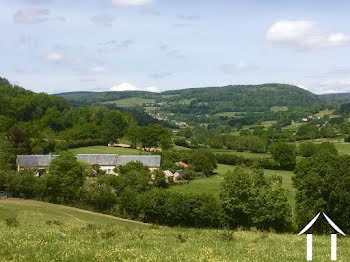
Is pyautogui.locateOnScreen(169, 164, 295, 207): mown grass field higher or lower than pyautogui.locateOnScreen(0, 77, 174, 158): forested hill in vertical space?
lower

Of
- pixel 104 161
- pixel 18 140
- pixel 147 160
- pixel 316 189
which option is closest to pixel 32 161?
pixel 18 140

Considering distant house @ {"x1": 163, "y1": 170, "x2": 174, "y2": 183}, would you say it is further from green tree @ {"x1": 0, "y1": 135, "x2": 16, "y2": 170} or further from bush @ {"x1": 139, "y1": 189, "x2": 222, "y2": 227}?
green tree @ {"x1": 0, "y1": 135, "x2": 16, "y2": 170}

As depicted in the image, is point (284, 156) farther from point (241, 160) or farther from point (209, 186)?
point (209, 186)

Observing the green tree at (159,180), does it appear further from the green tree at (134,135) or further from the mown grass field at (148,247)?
the green tree at (134,135)

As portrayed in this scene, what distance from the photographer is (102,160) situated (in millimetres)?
96000

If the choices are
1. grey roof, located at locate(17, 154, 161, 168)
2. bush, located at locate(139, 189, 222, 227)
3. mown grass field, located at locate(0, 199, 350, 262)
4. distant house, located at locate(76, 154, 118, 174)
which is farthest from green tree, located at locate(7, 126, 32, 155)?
mown grass field, located at locate(0, 199, 350, 262)

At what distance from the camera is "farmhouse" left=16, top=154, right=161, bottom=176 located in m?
88.4

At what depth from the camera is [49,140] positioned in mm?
112938

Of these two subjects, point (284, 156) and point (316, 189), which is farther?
point (284, 156)

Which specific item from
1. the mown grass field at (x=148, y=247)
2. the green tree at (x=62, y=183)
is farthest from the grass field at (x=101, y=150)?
the mown grass field at (x=148, y=247)

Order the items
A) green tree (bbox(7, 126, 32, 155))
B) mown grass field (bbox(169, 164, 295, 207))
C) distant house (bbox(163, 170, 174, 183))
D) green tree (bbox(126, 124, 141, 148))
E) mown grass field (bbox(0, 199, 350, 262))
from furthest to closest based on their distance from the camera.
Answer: green tree (bbox(126, 124, 141, 148)) < green tree (bbox(7, 126, 32, 155)) < distant house (bbox(163, 170, 174, 183)) < mown grass field (bbox(169, 164, 295, 207)) < mown grass field (bbox(0, 199, 350, 262))

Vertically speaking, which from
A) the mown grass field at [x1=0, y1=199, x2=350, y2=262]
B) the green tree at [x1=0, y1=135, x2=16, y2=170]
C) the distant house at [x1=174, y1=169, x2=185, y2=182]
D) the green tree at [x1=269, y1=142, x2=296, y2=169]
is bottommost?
the distant house at [x1=174, y1=169, x2=185, y2=182]

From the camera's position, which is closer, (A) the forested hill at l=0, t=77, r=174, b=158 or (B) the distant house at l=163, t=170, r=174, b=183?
(B) the distant house at l=163, t=170, r=174, b=183

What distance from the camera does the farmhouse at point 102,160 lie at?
88.4m
